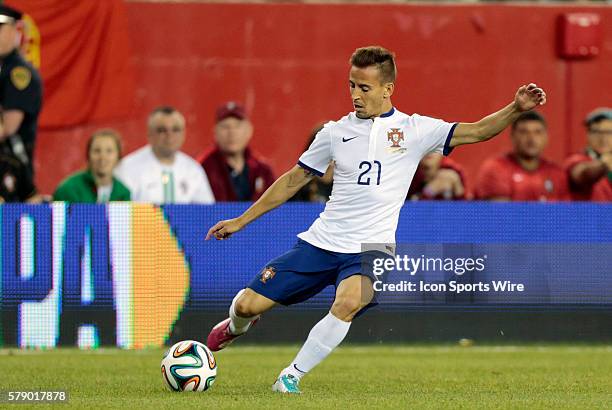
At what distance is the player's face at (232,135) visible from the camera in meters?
14.5

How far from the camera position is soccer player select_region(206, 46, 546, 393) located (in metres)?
9.28

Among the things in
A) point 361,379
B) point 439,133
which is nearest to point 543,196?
point 361,379

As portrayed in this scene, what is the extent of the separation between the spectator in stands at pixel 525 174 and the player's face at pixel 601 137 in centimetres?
62

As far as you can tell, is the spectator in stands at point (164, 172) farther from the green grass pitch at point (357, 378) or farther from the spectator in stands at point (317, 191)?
the green grass pitch at point (357, 378)

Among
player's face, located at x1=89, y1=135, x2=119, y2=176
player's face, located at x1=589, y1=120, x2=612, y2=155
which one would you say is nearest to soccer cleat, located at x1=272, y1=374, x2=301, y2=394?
player's face, located at x1=89, y1=135, x2=119, y2=176

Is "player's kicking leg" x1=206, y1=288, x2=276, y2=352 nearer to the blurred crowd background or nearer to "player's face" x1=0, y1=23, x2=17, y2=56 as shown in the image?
"player's face" x1=0, y1=23, x2=17, y2=56

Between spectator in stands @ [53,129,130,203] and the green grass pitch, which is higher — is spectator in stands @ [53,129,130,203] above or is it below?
above

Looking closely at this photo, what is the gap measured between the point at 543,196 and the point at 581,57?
470 centimetres

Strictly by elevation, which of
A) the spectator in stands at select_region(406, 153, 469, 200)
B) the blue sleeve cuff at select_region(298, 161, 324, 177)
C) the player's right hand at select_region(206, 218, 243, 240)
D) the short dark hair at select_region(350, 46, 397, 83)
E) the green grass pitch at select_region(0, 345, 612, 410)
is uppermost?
the short dark hair at select_region(350, 46, 397, 83)

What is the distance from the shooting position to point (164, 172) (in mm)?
14211

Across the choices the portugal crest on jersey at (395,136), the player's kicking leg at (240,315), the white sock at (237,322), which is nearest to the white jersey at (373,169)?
the portugal crest on jersey at (395,136)

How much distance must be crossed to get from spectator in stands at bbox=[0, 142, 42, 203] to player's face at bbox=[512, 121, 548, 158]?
4.79 meters

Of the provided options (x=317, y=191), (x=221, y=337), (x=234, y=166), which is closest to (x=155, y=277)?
(x=234, y=166)

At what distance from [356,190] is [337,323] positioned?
2.89 ft
